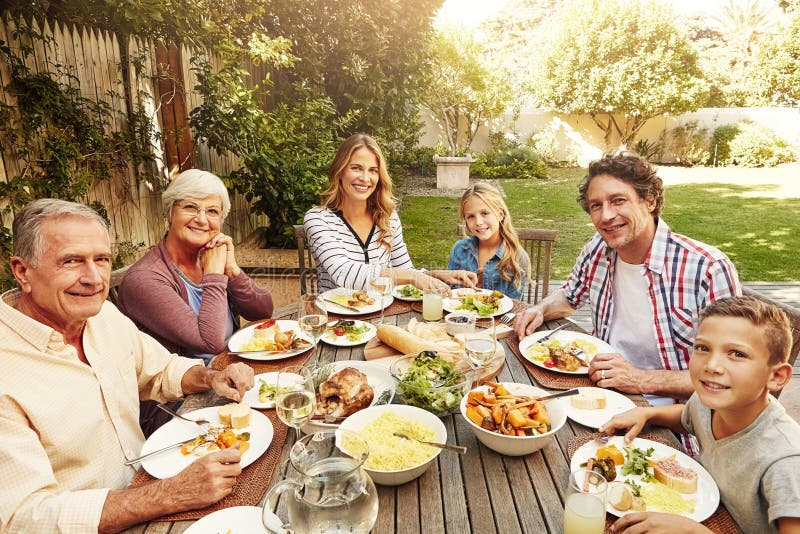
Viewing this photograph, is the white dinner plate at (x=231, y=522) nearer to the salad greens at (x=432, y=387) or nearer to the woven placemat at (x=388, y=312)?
the salad greens at (x=432, y=387)

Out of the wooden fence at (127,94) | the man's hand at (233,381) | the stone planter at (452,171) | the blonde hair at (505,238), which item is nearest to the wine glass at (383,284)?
the man's hand at (233,381)

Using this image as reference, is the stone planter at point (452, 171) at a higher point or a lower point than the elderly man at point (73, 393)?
higher

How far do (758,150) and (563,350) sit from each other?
63.2 ft

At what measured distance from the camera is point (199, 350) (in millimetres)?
2559

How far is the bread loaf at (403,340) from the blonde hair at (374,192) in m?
1.44

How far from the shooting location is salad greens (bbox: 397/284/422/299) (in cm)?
321

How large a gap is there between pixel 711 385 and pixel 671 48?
2041cm

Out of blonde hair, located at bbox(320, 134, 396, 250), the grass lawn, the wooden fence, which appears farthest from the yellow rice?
the grass lawn

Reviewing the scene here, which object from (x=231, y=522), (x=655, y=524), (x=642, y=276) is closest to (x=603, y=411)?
(x=655, y=524)

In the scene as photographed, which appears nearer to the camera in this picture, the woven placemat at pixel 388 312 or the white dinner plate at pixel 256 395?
the white dinner plate at pixel 256 395

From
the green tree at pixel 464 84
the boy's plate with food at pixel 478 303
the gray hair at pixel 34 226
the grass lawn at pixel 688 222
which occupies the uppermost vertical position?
the green tree at pixel 464 84

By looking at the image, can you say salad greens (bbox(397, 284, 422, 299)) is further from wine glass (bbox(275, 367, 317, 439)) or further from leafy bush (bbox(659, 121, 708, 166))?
leafy bush (bbox(659, 121, 708, 166))

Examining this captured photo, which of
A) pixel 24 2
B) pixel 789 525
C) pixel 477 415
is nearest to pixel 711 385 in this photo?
pixel 789 525

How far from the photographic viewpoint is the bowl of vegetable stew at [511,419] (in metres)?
1.59
